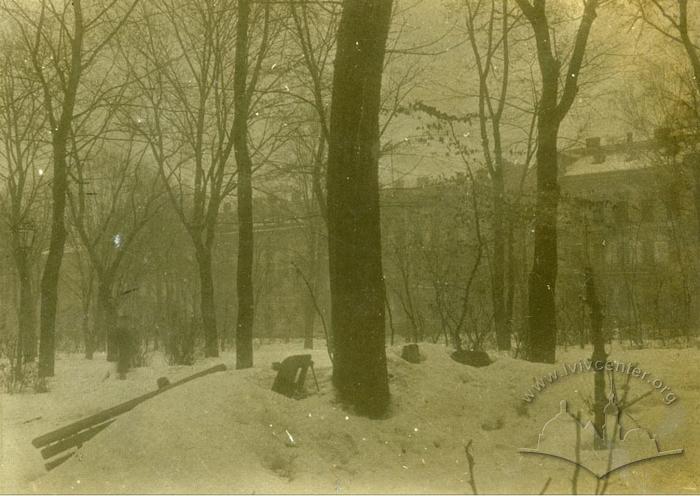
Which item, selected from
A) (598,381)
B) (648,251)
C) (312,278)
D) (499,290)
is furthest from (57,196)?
(648,251)

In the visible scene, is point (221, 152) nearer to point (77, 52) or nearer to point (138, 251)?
point (77, 52)

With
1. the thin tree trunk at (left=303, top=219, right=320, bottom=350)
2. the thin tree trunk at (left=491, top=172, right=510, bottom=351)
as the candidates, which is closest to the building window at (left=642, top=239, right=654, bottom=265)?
the thin tree trunk at (left=491, top=172, right=510, bottom=351)

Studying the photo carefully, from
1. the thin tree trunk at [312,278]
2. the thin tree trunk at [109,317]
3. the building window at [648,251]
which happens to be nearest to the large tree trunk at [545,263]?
the thin tree trunk at [109,317]

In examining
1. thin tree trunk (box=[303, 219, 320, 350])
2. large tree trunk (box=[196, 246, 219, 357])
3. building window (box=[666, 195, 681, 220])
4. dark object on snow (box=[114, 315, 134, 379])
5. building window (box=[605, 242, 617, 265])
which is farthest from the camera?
thin tree trunk (box=[303, 219, 320, 350])

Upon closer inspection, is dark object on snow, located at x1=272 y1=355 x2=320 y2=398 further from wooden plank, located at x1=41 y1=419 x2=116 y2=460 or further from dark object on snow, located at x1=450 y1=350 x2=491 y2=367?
dark object on snow, located at x1=450 y1=350 x2=491 y2=367

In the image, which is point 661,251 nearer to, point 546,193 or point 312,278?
point 312,278
